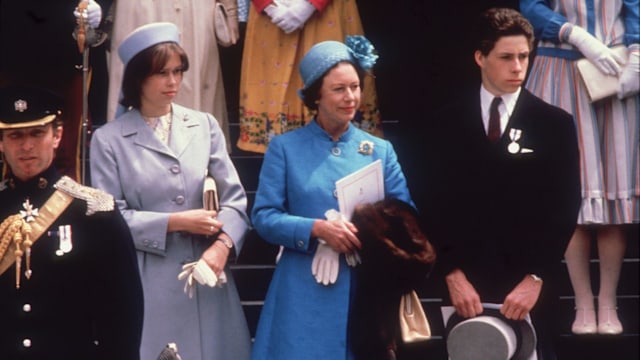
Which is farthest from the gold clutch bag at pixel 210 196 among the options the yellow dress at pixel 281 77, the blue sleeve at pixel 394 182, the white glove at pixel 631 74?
the white glove at pixel 631 74

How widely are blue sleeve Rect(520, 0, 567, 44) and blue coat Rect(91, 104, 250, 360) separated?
1767mm

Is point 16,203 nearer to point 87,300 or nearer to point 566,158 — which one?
point 87,300

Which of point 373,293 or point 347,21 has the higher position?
point 347,21

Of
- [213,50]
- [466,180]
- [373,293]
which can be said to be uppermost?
[213,50]

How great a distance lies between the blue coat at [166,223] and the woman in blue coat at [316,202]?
153mm

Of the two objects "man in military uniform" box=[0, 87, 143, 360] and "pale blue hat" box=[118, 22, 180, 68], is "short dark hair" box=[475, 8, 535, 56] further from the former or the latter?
"man in military uniform" box=[0, 87, 143, 360]

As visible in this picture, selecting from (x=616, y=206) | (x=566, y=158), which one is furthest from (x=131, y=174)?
(x=616, y=206)

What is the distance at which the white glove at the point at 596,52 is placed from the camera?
23.8ft

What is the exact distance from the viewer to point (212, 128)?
6867 millimetres

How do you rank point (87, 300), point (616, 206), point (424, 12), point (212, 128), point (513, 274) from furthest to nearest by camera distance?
point (424, 12)
point (616, 206)
point (212, 128)
point (513, 274)
point (87, 300)

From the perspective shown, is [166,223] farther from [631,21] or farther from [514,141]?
[631,21]

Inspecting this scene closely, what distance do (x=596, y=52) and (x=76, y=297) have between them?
9.92 ft

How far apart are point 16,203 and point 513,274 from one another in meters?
2.16

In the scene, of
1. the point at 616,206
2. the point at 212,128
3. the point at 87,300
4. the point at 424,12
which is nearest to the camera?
the point at 87,300
